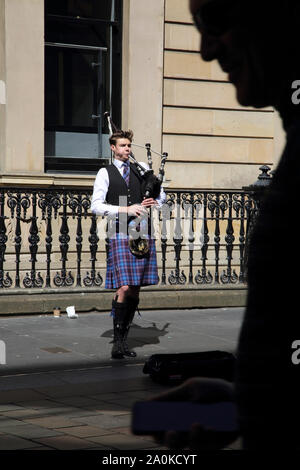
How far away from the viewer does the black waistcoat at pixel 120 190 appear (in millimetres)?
8461

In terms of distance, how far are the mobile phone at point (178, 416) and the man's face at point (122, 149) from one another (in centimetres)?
714

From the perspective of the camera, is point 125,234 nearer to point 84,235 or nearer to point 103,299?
point 103,299

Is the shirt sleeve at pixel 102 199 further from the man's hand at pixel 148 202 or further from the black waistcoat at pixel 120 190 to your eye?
the man's hand at pixel 148 202

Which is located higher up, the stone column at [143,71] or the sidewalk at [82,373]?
the stone column at [143,71]

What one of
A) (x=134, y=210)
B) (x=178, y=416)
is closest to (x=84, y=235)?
(x=134, y=210)

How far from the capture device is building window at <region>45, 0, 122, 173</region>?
13.3m

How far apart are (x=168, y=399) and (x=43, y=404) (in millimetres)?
5104

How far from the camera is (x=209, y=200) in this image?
41.1ft

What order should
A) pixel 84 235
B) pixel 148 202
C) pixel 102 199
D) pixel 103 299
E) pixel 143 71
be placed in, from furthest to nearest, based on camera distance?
pixel 143 71
pixel 84 235
pixel 103 299
pixel 148 202
pixel 102 199

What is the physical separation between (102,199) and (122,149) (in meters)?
0.51

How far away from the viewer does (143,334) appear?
992cm

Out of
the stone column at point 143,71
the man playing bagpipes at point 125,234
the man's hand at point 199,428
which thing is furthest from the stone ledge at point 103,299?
the man's hand at point 199,428

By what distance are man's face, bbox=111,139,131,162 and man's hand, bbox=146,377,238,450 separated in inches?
279

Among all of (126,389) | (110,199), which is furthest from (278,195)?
(110,199)
